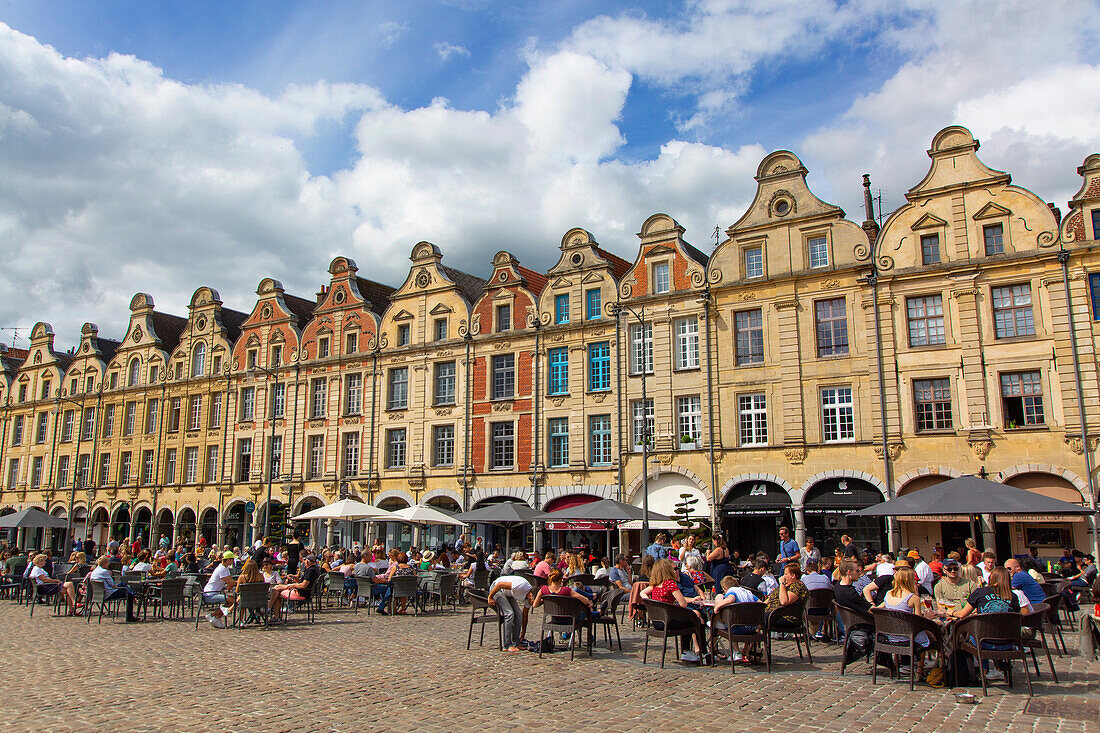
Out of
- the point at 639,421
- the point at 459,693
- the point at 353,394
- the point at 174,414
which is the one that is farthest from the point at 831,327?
the point at 174,414

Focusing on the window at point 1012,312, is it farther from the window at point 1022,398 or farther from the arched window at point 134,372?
the arched window at point 134,372

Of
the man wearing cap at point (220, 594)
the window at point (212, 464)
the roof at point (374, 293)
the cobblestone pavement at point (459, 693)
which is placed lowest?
the cobblestone pavement at point (459, 693)

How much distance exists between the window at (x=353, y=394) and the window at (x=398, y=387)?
61.3 inches

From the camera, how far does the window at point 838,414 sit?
27391mm

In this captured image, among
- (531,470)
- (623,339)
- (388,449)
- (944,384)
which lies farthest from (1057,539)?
(388,449)

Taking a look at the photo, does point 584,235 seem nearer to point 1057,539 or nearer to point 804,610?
point 1057,539

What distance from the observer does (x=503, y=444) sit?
112ft

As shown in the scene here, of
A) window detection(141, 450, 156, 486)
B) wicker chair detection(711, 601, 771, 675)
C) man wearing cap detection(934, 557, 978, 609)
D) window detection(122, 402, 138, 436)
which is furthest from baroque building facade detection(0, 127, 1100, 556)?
wicker chair detection(711, 601, 771, 675)

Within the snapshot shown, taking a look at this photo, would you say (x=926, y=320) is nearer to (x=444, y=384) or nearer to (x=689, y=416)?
(x=689, y=416)

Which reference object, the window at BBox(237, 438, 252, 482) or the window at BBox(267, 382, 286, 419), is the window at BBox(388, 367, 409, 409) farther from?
the window at BBox(237, 438, 252, 482)

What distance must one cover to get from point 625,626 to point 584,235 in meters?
19.3

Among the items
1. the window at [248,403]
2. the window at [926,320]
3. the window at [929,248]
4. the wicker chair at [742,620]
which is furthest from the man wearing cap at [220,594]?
the window at [248,403]

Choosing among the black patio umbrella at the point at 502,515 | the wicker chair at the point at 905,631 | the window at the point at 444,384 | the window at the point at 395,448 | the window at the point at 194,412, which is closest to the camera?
the wicker chair at the point at 905,631

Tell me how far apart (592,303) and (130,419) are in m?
29.8
